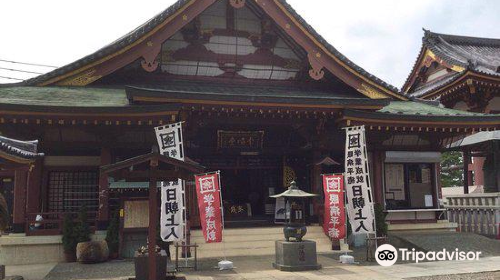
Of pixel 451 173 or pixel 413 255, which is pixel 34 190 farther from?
pixel 451 173

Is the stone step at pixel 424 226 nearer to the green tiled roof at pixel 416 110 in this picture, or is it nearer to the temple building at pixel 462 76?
the temple building at pixel 462 76

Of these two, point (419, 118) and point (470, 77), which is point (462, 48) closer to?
point (470, 77)

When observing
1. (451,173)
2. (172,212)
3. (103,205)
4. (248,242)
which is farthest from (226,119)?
(451,173)

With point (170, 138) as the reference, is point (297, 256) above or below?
below

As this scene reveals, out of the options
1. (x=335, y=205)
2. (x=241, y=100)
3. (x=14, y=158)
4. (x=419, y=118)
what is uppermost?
(x=241, y=100)

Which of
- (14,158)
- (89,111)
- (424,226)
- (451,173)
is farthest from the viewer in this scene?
(451,173)

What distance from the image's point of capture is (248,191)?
18.7 metres

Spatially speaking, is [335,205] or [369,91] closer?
[335,205]

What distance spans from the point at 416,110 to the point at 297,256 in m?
9.07

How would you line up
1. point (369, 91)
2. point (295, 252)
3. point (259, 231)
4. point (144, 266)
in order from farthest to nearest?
point (369, 91), point (259, 231), point (295, 252), point (144, 266)

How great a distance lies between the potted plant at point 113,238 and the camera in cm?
1359

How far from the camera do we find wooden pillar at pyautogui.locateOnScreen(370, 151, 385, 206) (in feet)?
56.2

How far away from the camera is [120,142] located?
1479cm

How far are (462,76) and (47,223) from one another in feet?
63.6
